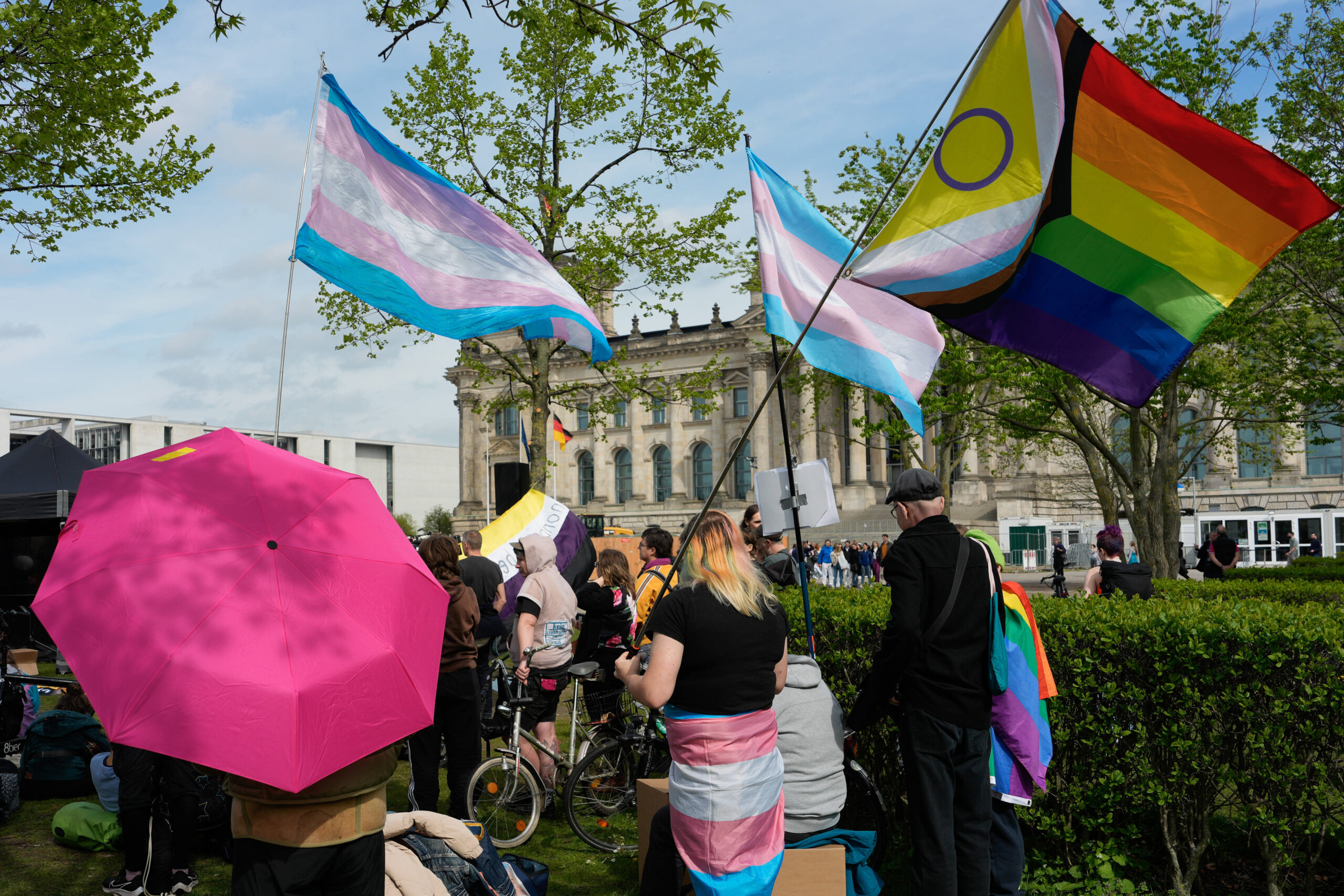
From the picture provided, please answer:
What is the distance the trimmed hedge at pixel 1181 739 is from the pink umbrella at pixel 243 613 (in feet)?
11.5

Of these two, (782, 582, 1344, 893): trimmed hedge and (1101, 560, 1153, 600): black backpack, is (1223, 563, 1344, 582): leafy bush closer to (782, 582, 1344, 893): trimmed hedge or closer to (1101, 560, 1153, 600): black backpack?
Answer: (1101, 560, 1153, 600): black backpack

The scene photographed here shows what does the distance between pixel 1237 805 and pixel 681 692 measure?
10.2 feet

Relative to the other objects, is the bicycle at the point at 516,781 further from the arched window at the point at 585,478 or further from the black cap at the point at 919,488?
the arched window at the point at 585,478

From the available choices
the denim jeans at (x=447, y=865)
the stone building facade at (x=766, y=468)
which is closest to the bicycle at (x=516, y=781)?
the denim jeans at (x=447, y=865)

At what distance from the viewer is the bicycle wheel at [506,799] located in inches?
247

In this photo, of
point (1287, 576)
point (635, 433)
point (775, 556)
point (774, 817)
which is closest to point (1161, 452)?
point (1287, 576)

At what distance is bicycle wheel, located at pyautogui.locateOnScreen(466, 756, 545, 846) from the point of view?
6.27 meters

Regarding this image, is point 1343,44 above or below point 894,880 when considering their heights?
above

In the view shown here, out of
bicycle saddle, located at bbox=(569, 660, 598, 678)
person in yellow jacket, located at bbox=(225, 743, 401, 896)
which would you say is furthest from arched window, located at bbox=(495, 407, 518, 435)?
person in yellow jacket, located at bbox=(225, 743, 401, 896)

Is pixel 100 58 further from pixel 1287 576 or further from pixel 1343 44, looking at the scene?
pixel 1287 576

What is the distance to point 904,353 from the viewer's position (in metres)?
5.75

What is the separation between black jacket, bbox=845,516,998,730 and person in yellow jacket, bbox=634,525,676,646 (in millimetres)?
2664

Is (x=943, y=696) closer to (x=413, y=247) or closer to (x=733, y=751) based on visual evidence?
(x=733, y=751)

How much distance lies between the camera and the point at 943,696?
13.7 ft
